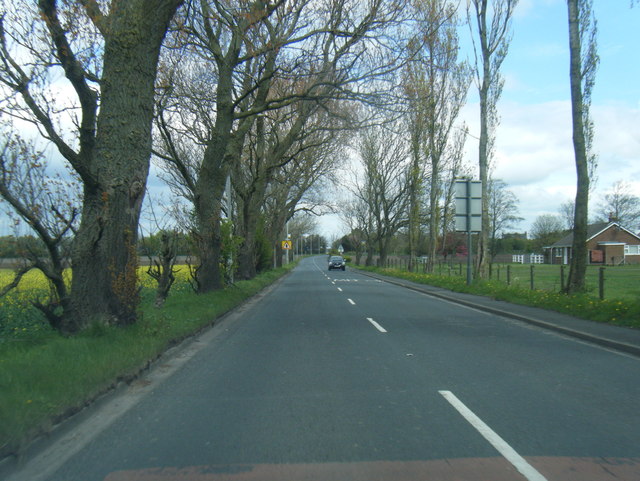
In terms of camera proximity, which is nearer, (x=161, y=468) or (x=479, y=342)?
(x=161, y=468)

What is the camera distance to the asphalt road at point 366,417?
4.26m

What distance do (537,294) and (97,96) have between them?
1464 centimetres

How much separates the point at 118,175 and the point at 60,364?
12.7 feet

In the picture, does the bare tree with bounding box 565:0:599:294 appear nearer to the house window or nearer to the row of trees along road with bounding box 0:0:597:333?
the row of trees along road with bounding box 0:0:597:333

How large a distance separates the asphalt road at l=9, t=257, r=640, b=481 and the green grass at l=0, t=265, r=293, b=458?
0.23 metres

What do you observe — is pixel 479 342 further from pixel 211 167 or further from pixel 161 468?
pixel 211 167

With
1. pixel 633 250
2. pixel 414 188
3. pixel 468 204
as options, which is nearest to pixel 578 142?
pixel 468 204

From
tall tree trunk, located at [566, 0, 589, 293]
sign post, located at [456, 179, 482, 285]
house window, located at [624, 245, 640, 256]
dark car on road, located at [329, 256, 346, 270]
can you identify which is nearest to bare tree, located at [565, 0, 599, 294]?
tall tree trunk, located at [566, 0, 589, 293]

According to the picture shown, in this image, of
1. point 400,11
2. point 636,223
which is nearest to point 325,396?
point 400,11

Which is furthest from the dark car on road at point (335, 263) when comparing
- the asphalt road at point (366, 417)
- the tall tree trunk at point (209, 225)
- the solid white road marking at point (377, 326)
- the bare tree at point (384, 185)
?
the asphalt road at point (366, 417)

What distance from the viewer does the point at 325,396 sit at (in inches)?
250

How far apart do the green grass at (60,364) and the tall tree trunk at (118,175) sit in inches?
22.6

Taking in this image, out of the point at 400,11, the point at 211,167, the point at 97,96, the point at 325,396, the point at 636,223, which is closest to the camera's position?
the point at 325,396

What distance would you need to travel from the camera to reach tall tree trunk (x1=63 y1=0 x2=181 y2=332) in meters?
9.02
